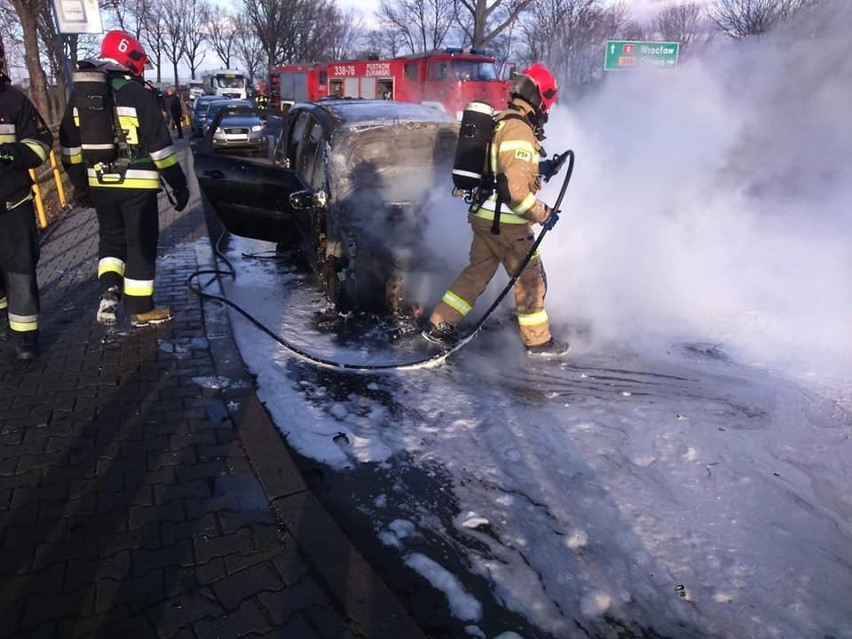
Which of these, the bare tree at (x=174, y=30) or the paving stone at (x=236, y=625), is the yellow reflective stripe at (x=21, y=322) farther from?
the bare tree at (x=174, y=30)

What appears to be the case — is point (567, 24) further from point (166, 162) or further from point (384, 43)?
point (166, 162)

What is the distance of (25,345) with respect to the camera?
13.3 ft

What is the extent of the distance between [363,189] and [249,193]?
4.88ft

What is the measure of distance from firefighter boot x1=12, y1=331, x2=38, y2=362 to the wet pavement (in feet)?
0.22

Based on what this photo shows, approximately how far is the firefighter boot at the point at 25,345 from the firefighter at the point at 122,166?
0.58 meters

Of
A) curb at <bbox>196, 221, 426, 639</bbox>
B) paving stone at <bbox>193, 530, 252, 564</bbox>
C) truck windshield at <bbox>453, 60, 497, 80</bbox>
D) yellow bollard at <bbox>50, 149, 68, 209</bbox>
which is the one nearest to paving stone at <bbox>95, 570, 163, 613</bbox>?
paving stone at <bbox>193, 530, 252, 564</bbox>

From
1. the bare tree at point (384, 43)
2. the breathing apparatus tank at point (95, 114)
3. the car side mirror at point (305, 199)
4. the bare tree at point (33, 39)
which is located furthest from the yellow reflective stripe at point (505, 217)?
the bare tree at point (384, 43)

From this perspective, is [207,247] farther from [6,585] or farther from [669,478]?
[669,478]

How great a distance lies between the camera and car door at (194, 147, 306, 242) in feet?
18.1

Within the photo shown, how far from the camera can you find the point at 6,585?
2.26 m

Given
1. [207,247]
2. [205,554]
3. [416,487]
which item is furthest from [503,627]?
[207,247]

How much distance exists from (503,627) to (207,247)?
19.6 ft

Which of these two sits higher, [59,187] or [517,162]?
[517,162]

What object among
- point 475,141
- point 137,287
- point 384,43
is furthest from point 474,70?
point 384,43
